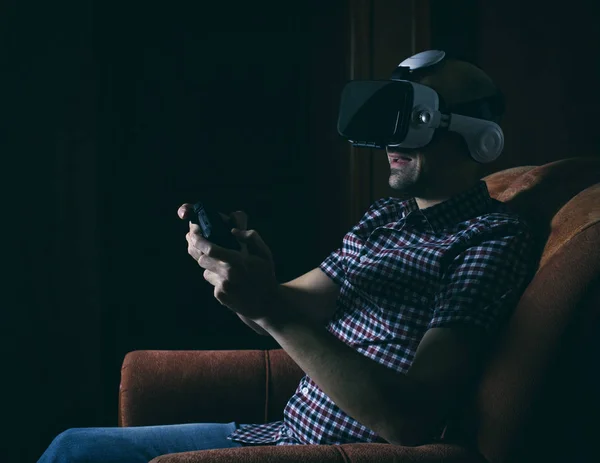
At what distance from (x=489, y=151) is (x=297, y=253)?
50.1 inches

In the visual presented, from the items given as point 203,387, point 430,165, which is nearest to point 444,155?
point 430,165

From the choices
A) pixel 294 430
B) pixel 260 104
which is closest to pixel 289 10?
pixel 260 104

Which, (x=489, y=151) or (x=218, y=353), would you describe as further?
(x=218, y=353)

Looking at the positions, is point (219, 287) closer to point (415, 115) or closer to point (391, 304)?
point (391, 304)

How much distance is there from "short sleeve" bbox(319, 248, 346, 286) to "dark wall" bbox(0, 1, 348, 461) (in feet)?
3.20

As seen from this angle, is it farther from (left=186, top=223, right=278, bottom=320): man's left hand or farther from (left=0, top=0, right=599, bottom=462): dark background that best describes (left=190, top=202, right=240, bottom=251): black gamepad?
(left=0, top=0, right=599, bottom=462): dark background

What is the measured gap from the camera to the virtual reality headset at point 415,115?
1284 millimetres

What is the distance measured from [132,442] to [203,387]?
0.23 meters

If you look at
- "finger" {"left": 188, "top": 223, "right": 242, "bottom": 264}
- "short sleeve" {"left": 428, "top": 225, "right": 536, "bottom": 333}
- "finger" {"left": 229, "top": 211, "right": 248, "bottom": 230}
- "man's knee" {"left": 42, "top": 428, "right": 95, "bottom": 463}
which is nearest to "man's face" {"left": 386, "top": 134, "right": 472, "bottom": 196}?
"short sleeve" {"left": 428, "top": 225, "right": 536, "bottom": 333}

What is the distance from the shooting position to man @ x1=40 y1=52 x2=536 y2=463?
105 cm

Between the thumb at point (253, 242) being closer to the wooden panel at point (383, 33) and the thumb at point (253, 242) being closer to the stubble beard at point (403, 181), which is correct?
the stubble beard at point (403, 181)

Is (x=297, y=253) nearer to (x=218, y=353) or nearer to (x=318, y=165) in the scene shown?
(x=318, y=165)

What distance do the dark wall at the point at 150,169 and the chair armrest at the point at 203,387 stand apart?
31.8 inches

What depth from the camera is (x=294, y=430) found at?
1.30 m
